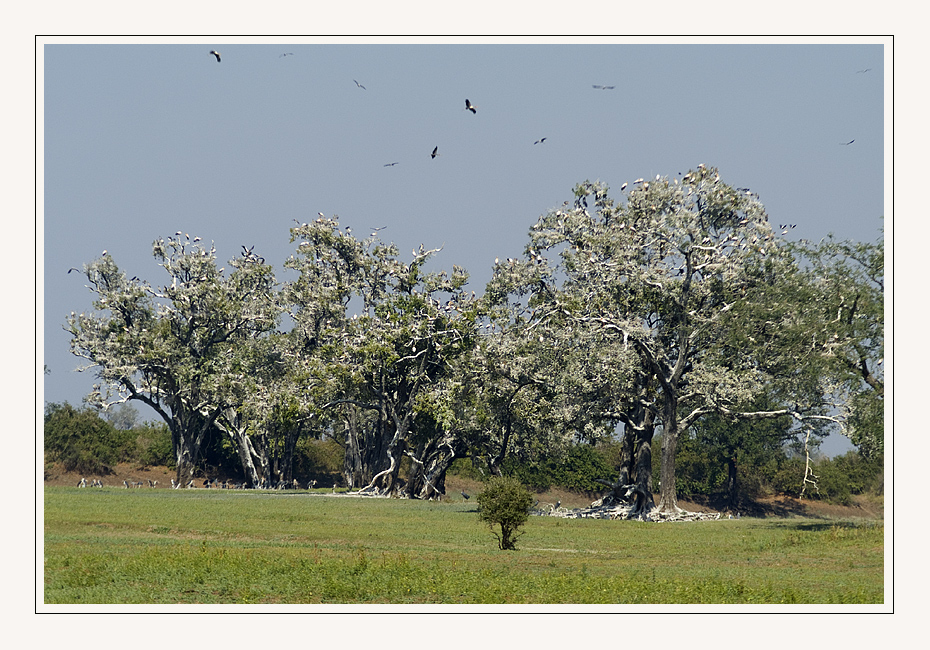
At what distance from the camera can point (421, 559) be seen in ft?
82.2

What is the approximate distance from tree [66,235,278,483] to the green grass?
24.7 metres

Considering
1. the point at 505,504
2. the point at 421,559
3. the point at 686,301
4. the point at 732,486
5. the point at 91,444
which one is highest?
the point at 686,301

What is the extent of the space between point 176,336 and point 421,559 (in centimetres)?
4699

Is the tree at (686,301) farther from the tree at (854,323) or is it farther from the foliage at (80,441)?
the foliage at (80,441)

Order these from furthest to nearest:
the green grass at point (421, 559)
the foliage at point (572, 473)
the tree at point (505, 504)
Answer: the foliage at point (572, 473) → the tree at point (505, 504) → the green grass at point (421, 559)

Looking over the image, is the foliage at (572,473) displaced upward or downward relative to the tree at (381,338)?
downward

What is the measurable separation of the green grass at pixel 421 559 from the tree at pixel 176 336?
2467cm

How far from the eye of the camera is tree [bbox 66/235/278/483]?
65312 millimetres

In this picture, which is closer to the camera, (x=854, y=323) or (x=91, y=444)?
(x=854, y=323)

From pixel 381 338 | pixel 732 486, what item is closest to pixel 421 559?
pixel 381 338

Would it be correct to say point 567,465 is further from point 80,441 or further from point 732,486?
point 80,441

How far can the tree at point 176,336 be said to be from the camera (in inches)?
2571

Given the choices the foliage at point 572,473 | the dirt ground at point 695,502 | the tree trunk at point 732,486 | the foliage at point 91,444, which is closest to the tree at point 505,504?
the dirt ground at point 695,502
